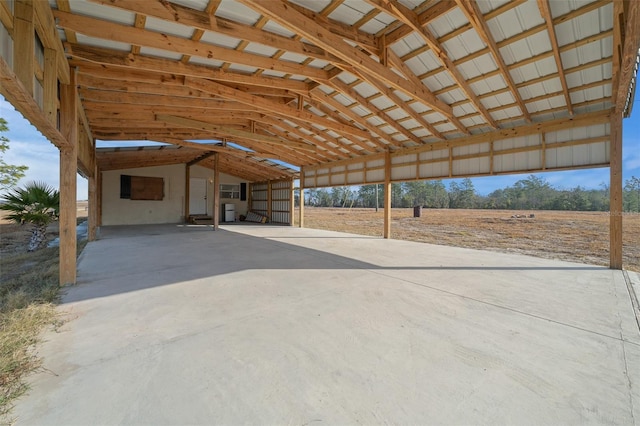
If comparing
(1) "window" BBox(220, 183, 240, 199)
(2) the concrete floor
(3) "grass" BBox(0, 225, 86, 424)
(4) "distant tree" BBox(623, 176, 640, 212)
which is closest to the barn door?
(1) "window" BBox(220, 183, 240, 199)

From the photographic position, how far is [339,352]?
2.15 meters

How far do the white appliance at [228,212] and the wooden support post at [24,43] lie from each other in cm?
1521

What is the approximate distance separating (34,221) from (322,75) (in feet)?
26.5

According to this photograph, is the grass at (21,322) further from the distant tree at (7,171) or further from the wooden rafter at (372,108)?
the distant tree at (7,171)

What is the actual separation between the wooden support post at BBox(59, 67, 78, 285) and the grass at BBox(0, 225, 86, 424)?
0.29 meters

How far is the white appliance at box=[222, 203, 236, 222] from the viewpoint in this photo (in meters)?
17.1

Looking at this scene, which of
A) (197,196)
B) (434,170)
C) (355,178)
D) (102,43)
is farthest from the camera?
(197,196)

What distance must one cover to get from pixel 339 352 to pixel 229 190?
17.3 m

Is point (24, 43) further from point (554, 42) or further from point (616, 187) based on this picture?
point (616, 187)

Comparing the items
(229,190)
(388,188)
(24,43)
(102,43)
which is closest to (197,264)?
(102,43)

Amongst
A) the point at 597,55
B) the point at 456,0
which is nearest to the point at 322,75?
the point at 456,0

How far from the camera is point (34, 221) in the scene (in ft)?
23.4

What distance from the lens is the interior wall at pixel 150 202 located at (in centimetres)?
1366

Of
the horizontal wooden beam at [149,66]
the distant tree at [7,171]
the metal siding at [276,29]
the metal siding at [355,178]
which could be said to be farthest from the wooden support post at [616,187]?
the distant tree at [7,171]
